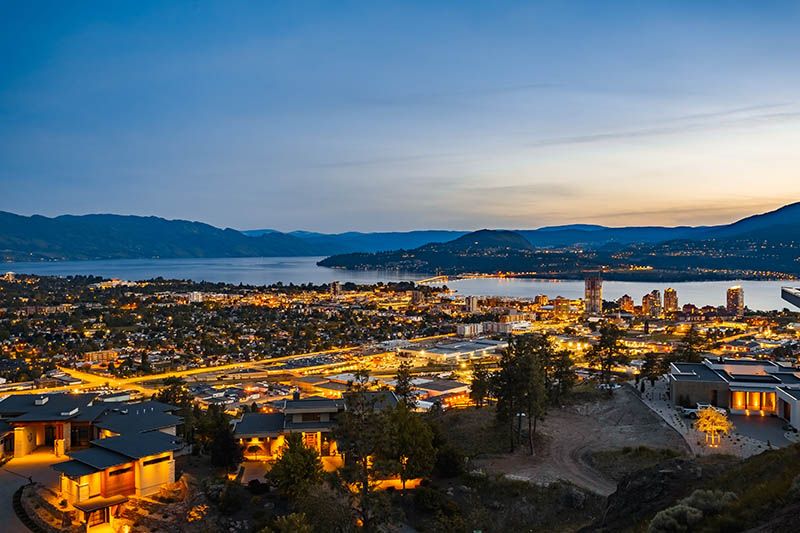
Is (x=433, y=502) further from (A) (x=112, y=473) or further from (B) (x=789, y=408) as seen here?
(B) (x=789, y=408)

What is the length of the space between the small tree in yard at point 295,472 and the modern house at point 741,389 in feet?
29.7

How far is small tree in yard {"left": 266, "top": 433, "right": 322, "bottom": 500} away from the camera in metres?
9.64

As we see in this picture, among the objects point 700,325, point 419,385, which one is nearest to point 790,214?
point 700,325

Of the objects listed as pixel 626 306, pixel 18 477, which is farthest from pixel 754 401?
pixel 626 306

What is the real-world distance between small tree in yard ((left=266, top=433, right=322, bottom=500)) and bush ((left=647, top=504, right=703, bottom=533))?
577cm

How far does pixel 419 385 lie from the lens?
22.4 m

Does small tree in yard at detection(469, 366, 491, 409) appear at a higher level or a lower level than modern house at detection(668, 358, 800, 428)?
lower

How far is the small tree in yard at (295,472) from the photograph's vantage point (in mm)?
9641

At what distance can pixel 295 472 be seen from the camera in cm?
975

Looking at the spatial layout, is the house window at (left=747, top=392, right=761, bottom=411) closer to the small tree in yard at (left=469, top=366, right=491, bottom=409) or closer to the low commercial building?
the small tree in yard at (left=469, top=366, right=491, bottom=409)

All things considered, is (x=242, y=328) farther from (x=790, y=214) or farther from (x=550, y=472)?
(x=790, y=214)

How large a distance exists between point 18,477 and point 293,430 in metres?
4.50

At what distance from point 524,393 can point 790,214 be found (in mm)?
150741

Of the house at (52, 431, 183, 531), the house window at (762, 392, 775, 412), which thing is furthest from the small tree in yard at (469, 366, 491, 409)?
the house at (52, 431, 183, 531)
